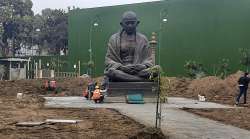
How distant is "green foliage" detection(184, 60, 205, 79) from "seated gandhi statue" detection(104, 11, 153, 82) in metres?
14.1

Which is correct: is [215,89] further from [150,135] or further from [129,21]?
[150,135]

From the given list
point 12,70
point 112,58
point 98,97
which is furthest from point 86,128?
point 12,70

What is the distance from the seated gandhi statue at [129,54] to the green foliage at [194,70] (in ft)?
46.1

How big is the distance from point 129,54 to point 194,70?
15177 millimetres

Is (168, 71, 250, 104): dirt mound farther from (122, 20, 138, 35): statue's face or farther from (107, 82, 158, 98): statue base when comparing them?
(122, 20, 138, 35): statue's face

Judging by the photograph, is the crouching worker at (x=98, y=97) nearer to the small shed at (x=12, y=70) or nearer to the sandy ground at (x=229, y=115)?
the sandy ground at (x=229, y=115)

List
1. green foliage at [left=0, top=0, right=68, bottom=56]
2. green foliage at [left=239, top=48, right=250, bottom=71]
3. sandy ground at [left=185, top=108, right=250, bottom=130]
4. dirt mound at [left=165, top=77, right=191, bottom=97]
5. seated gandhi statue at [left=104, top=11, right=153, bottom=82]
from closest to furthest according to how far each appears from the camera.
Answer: sandy ground at [left=185, top=108, right=250, bottom=130] → seated gandhi statue at [left=104, top=11, right=153, bottom=82] → dirt mound at [left=165, top=77, right=191, bottom=97] → green foliage at [left=239, top=48, right=250, bottom=71] → green foliage at [left=0, top=0, right=68, bottom=56]

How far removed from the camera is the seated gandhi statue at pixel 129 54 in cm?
2300

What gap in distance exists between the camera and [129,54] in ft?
79.0

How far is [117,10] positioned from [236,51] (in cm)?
1280

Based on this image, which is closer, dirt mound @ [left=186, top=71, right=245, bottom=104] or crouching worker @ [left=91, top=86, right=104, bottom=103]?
crouching worker @ [left=91, top=86, right=104, bottom=103]

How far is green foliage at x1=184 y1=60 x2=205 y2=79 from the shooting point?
37906 millimetres

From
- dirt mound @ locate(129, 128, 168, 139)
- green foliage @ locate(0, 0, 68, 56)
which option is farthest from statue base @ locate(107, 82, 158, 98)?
green foliage @ locate(0, 0, 68, 56)

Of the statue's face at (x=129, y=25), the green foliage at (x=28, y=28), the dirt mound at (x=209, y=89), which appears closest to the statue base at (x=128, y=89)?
the statue's face at (x=129, y=25)
